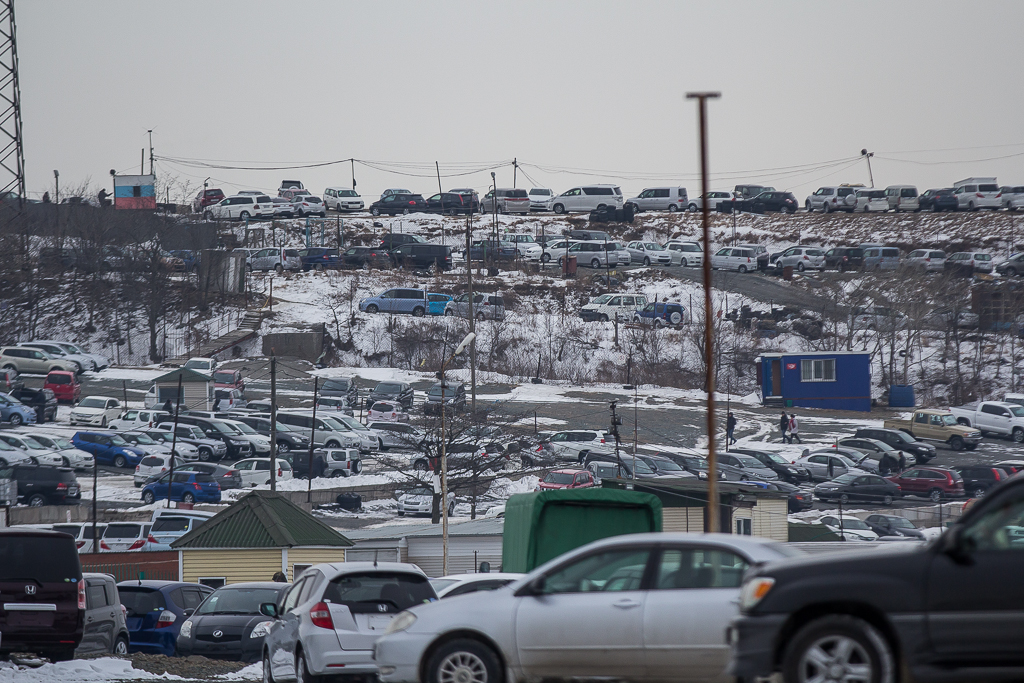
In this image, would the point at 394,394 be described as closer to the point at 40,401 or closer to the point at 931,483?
the point at 40,401

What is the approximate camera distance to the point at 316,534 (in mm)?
27297

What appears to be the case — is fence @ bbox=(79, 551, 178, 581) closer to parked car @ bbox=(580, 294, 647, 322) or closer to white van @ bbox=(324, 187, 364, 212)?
parked car @ bbox=(580, 294, 647, 322)

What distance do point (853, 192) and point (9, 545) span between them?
8414 centimetres

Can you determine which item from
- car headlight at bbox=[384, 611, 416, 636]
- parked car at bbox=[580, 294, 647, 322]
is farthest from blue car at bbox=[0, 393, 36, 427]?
car headlight at bbox=[384, 611, 416, 636]

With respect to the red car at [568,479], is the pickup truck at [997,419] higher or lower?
higher

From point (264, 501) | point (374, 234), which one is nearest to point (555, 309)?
point (374, 234)

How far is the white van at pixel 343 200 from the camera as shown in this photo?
84750 mm

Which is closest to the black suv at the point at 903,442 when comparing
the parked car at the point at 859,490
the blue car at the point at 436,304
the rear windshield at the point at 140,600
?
the parked car at the point at 859,490

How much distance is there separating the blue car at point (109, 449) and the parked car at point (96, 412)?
405 cm

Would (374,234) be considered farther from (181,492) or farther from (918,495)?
(918,495)

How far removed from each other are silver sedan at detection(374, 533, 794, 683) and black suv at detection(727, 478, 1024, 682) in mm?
856

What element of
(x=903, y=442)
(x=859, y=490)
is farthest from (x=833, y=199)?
(x=859, y=490)

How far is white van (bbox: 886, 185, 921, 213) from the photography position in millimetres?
86375

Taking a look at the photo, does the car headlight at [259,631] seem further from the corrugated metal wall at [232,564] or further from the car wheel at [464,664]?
the corrugated metal wall at [232,564]
